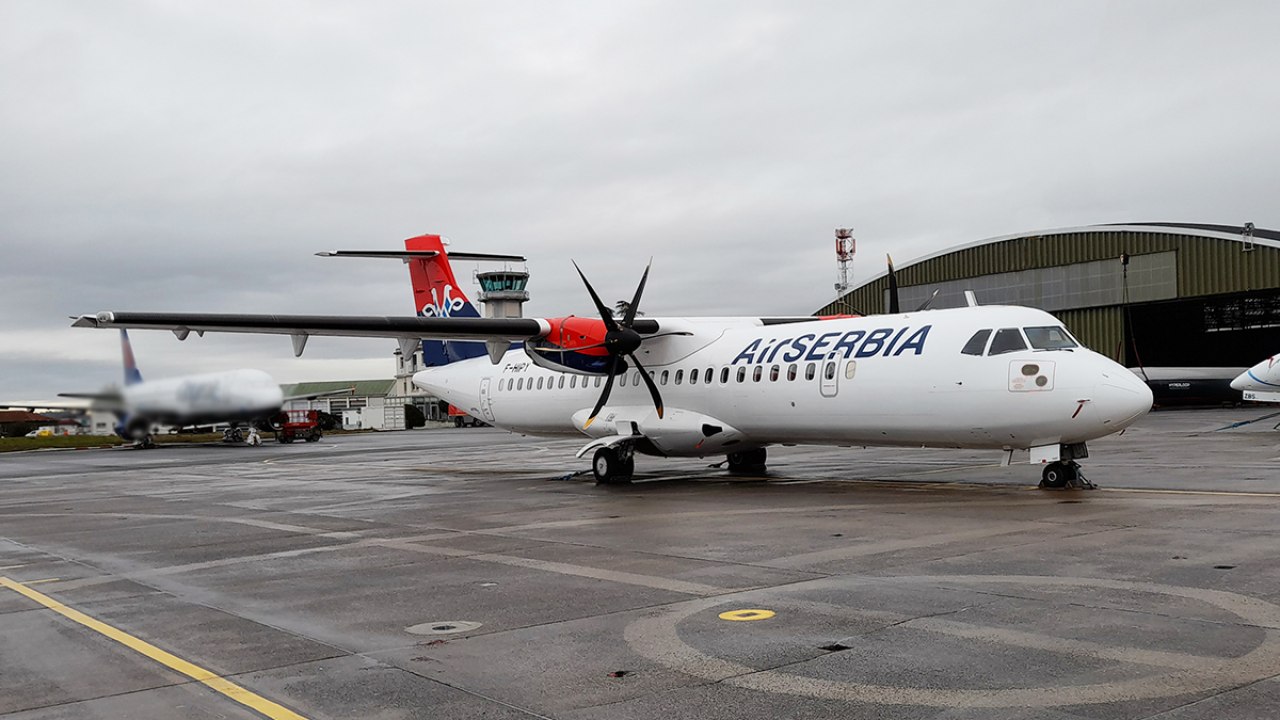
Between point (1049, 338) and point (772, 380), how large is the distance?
5.30 metres

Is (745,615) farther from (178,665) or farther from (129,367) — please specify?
(129,367)

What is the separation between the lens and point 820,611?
830 centimetres

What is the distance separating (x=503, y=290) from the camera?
257ft

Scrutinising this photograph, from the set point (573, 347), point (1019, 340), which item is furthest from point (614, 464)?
point (1019, 340)

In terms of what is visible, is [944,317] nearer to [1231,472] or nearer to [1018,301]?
[1231,472]

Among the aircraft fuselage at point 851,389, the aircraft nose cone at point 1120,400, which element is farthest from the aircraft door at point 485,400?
the aircraft nose cone at point 1120,400

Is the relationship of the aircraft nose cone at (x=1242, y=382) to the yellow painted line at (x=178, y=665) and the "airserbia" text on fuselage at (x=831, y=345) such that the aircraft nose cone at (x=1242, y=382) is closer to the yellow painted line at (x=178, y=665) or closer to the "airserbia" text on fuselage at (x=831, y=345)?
the "airserbia" text on fuselage at (x=831, y=345)

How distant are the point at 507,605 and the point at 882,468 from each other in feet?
52.4

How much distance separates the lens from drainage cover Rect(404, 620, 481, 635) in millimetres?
8117

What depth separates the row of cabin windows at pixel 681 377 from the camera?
1902 cm

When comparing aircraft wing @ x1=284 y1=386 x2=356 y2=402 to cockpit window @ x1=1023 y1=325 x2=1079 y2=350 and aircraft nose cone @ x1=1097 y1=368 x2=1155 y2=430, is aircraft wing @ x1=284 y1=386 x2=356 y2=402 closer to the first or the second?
aircraft nose cone @ x1=1097 y1=368 x2=1155 y2=430

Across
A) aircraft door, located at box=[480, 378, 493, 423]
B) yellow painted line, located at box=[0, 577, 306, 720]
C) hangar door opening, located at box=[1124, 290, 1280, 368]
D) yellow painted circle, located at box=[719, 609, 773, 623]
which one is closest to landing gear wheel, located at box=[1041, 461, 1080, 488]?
yellow painted circle, located at box=[719, 609, 773, 623]

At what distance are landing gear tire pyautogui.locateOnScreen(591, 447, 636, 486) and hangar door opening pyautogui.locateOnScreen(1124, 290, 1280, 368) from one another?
42.1 m

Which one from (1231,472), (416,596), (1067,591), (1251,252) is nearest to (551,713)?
(416,596)
